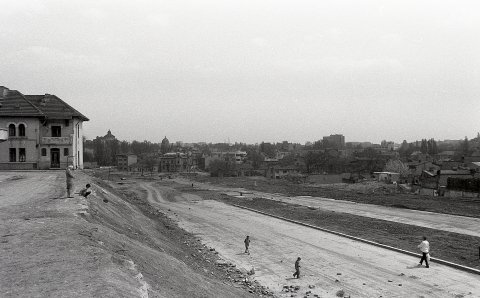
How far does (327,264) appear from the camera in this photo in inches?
890

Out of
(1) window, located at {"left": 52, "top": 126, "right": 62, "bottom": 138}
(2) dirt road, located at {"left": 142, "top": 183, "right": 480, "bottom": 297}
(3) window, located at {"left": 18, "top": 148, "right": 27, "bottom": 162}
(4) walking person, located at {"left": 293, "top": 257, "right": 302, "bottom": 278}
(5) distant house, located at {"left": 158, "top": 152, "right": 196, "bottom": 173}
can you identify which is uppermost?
(1) window, located at {"left": 52, "top": 126, "right": 62, "bottom": 138}

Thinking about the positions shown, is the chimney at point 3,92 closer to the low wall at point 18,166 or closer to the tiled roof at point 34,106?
the tiled roof at point 34,106

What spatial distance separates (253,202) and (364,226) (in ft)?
70.6

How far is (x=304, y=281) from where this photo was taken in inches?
770

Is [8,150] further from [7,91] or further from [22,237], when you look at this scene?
[22,237]

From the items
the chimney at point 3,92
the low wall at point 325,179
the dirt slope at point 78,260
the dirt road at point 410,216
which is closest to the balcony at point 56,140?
the chimney at point 3,92

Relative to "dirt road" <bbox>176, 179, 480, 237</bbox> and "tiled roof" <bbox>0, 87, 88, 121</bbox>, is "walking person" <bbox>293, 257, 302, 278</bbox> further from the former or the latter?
"tiled roof" <bbox>0, 87, 88, 121</bbox>

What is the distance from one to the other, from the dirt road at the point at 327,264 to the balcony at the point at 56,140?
1514 cm

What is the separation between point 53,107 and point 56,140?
3.88m

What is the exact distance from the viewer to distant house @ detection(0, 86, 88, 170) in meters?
39.1

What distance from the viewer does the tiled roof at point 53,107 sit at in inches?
1608

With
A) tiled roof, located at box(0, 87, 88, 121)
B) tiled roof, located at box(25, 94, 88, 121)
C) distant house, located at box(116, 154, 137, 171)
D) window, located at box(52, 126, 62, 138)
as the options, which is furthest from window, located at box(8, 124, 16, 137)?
distant house, located at box(116, 154, 137, 171)

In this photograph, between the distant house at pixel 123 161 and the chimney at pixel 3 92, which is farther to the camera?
the distant house at pixel 123 161

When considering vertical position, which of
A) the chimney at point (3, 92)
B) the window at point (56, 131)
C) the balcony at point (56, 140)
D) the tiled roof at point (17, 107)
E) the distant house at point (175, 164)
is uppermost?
the chimney at point (3, 92)
